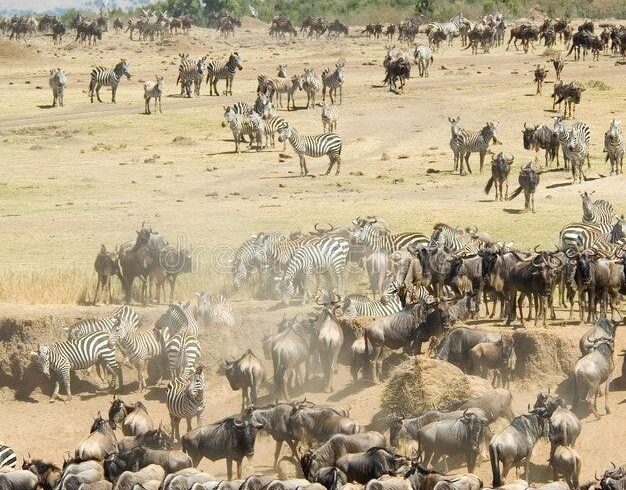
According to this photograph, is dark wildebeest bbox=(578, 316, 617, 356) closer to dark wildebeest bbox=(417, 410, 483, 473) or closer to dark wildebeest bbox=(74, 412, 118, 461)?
dark wildebeest bbox=(417, 410, 483, 473)

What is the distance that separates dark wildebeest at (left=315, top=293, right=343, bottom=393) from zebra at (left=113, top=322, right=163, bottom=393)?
300 cm

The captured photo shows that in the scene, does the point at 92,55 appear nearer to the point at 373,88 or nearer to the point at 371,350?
the point at 373,88

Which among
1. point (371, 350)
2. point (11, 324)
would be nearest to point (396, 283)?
point (371, 350)

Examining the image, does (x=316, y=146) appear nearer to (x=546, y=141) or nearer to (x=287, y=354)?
(x=546, y=141)

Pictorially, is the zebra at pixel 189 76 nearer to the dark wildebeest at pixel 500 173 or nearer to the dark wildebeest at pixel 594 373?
the dark wildebeest at pixel 500 173

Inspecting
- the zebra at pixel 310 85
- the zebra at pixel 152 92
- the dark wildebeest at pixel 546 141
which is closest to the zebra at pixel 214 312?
the dark wildebeest at pixel 546 141

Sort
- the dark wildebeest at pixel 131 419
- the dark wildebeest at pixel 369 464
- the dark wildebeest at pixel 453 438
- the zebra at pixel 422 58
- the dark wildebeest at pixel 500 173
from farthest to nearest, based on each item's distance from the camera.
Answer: the zebra at pixel 422 58 < the dark wildebeest at pixel 500 173 < the dark wildebeest at pixel 131 419 < the dark wildebeest at pixel 453 438 < the dark wildebeest at pixel 369 464

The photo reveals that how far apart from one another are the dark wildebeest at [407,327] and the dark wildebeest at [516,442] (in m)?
4.35

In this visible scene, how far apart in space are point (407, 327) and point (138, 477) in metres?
6.58

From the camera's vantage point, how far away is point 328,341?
880 inches

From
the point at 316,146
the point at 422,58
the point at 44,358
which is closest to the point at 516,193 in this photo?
the point at 316,146

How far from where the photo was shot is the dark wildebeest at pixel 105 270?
88.4ft

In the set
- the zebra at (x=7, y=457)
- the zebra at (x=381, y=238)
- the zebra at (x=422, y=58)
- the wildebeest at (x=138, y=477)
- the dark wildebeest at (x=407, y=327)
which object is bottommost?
the zebra at (x=7, y=457)

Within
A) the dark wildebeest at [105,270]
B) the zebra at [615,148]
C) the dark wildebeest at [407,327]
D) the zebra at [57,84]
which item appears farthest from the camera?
the zebra at [57,84]
